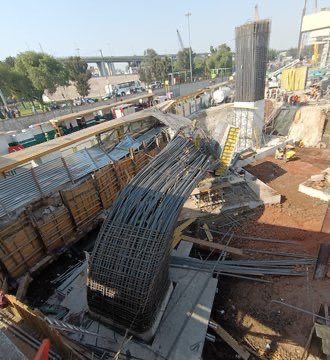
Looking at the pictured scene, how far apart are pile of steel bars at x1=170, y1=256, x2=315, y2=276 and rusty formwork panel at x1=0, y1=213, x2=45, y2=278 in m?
5.80

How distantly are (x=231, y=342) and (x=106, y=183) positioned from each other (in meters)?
9.33

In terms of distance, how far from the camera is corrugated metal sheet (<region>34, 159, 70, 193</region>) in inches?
444

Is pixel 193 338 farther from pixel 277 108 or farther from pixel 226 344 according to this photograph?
pixel 277 108

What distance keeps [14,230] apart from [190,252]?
7.32 metres

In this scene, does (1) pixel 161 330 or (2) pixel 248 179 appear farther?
(2) pixel 248 179

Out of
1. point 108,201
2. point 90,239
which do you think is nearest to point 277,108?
point 108,201

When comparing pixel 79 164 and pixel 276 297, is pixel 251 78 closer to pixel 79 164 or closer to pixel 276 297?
pixel 79 164

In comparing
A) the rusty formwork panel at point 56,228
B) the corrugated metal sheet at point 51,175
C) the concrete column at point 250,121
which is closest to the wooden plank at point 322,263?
the rusty formwork panel at point 56,228

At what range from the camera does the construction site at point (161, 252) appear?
6812 mm

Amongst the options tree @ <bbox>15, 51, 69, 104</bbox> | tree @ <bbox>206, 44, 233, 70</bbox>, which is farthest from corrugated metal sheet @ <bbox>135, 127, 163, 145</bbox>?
tree @ <bbox>206, 44, 233, 70</bbox>

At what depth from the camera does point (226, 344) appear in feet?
25.1

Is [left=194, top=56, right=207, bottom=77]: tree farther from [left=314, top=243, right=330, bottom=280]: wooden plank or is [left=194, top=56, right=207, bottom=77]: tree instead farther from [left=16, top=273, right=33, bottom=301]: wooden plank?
[left=16, top=273, right=33, bottom=301]: wooden plank

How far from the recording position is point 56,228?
35.9 ft

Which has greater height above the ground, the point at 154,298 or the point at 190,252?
the point at 154,298
